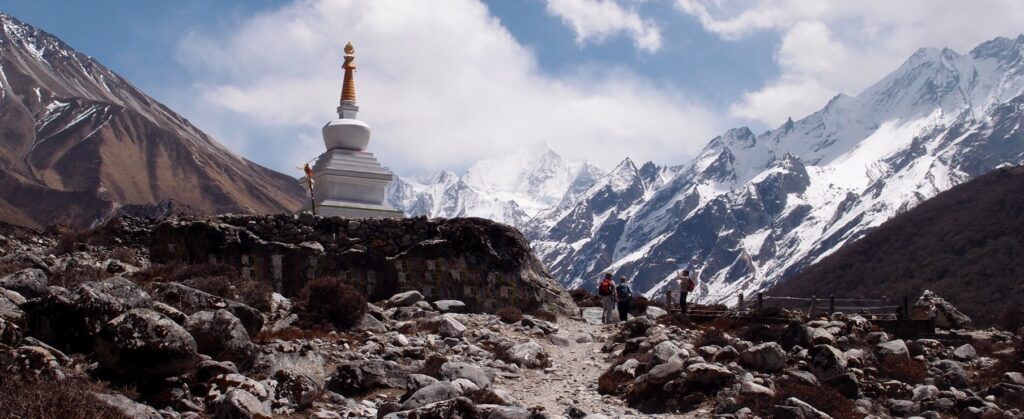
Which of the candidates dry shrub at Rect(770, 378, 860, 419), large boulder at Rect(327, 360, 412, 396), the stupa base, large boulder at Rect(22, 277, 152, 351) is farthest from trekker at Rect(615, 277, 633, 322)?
large boulder at Rect(22, 277, 152, 351)

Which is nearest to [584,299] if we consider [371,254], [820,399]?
[371,254]

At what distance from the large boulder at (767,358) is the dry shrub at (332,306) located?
22.6ft

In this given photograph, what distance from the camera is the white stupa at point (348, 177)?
3212 cm

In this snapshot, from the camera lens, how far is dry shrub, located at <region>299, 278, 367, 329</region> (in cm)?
1753

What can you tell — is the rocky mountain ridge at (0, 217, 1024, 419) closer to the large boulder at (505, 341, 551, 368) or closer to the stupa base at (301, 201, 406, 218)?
the large boulder at (505, 341, 551, 368)

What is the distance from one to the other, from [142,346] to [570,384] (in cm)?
698

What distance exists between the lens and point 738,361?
671 inches

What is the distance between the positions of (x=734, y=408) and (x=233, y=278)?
992cm

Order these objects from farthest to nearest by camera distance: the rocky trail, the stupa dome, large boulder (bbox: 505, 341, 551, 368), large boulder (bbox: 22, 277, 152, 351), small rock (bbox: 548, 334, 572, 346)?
the stupa dome, small rock (bbox: 548, 334, 572, 346), large boulder (bbox: 505, 341, 551, 368), the rocky trail, large boulder (bbox: 22, 277, 152, 351)

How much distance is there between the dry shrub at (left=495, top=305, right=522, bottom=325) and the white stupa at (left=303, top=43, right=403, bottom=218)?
10.5 meters

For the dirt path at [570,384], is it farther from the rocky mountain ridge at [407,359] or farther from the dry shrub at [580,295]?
the dry shrub at [580,295]

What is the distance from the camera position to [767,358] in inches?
649

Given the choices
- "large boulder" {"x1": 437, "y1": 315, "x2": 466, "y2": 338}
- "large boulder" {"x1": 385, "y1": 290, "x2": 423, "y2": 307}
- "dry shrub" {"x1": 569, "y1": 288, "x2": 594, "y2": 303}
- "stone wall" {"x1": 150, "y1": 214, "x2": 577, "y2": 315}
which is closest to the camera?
"large boulder" {"x1": 437, "y1": 315, "x2": 466, "y2": 338}

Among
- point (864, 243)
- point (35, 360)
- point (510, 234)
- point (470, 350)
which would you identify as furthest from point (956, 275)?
point (35, 360)
